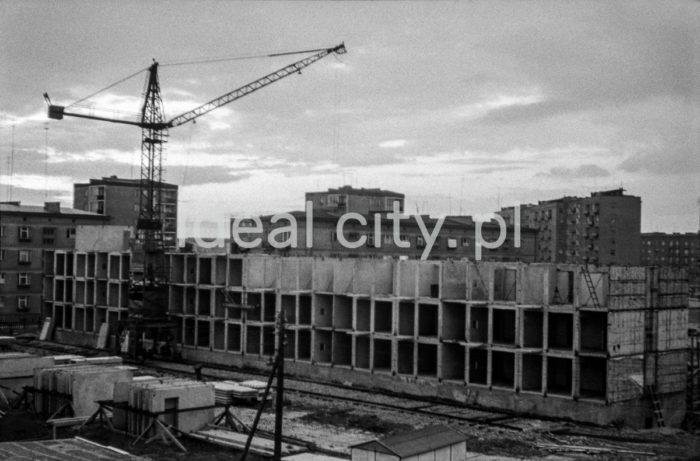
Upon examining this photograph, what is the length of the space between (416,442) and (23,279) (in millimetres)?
62477

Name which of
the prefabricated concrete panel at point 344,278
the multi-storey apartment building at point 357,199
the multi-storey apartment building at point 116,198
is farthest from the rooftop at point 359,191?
the prefabricated concrete panel at point 344,278

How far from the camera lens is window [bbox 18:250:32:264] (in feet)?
247

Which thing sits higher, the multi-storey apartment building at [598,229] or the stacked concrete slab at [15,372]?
the multi-storey apartment building at [598,229]

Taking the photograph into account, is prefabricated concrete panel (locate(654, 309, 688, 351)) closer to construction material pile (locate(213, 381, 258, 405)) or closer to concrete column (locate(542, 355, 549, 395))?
concrete column (locate(542, 355, 549, 395))

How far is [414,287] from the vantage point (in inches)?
1615

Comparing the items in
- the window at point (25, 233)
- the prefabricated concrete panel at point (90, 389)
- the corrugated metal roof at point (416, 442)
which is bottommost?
the prefabricated concrete panel at point (90, 389)

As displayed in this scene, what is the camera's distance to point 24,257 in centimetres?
7556

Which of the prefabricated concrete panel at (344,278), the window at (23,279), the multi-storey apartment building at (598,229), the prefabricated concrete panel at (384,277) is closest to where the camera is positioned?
the prefabricated concrete panel at (384,277)

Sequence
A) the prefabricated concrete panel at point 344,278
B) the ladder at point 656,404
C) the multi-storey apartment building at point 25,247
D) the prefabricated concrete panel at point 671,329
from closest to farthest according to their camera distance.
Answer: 1. the ladder at point 656,404
2. the prefabricated concrete panel at point 671,329
3. the prefabricated concrete panel at point 344,278
4. the multi-storey apartment building at point 25,247

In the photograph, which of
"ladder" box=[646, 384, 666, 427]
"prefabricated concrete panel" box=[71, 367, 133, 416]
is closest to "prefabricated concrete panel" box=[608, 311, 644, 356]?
"ladder" box=[646, 384, 666, 427]

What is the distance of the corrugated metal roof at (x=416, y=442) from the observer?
2161 cm

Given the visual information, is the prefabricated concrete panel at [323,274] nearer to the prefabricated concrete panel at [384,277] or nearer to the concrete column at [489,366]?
the prefabricated concrete panel at [384,277]

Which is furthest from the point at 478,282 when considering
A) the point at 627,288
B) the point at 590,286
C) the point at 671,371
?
the point at 671,371

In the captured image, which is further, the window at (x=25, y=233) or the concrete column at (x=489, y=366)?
the window at (x=25, y=233)
